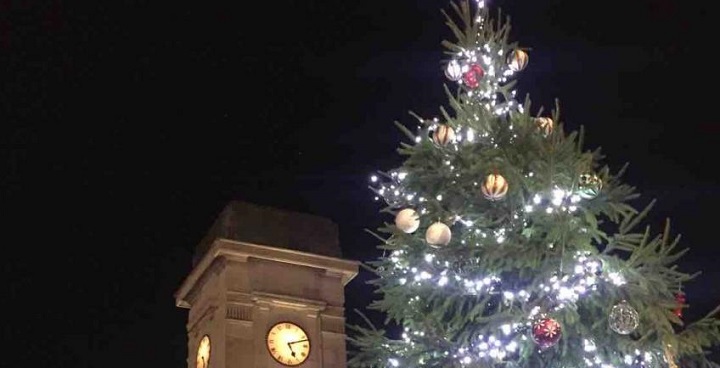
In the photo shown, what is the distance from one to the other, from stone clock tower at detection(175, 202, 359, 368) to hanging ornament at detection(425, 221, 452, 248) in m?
6.07

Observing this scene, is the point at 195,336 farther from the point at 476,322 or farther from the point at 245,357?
the point at 476,322

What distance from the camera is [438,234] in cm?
643

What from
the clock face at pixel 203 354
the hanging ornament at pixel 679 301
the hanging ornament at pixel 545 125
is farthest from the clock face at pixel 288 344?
the hanging ornament at pixel 679 301

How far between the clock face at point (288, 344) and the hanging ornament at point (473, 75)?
606cm

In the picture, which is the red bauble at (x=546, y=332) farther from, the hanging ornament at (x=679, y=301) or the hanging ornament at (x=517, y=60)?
the hanging ornament at (x=517, y=60)

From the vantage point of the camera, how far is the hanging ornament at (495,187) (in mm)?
6375

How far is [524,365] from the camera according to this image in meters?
6.55

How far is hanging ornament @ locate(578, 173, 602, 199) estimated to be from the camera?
6543 millimetres

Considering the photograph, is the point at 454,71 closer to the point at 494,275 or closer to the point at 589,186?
the point at 589,186

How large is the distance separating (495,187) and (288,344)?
6637 millimetres

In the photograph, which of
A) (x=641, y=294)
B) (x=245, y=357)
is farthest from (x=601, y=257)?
(x=245, y=357)

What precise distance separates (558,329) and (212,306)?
7483mm

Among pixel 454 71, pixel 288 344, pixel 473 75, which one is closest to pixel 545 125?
pixel 473 75

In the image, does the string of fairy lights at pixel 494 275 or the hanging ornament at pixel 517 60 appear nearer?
the string of fairy lights at pixel 494 275
